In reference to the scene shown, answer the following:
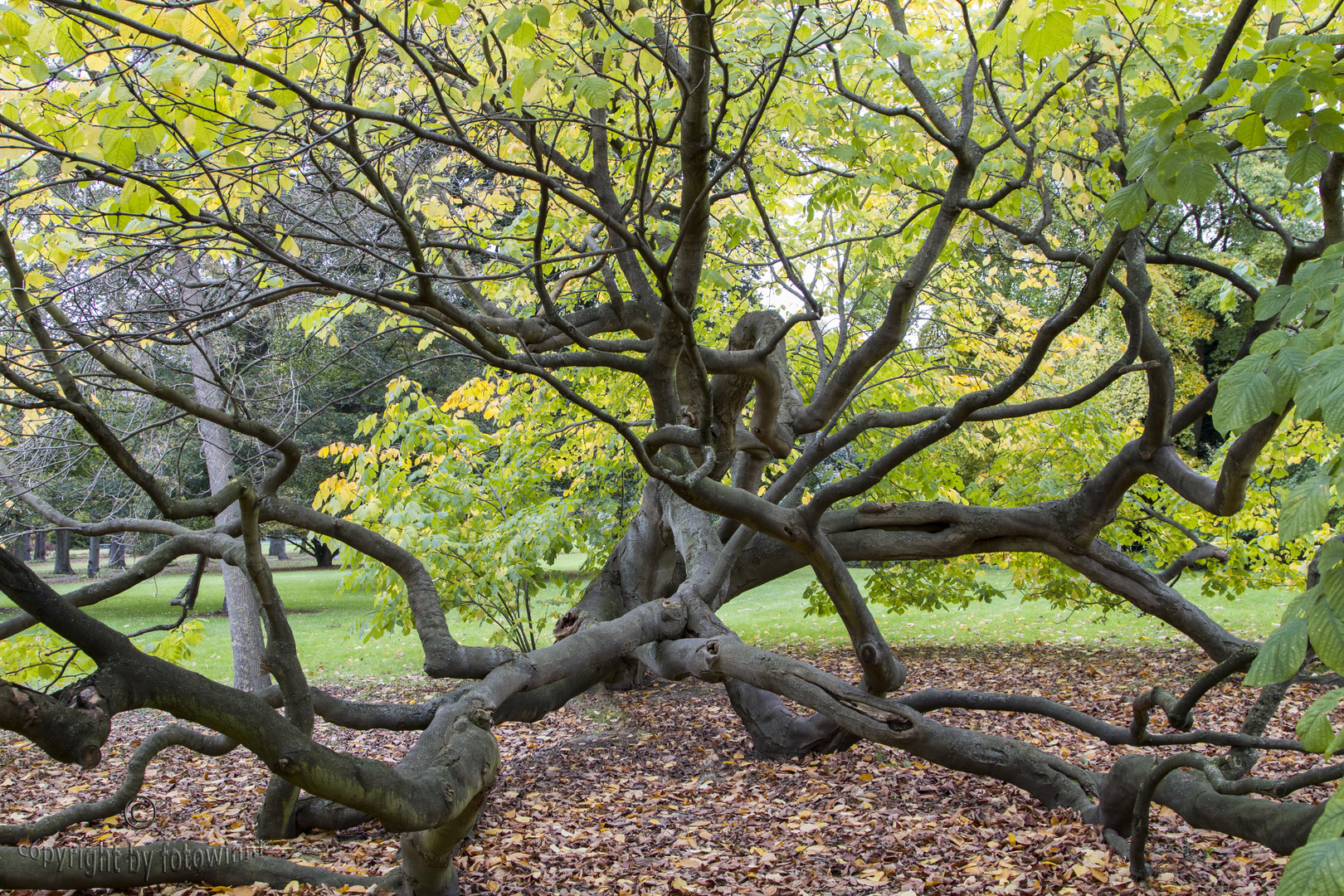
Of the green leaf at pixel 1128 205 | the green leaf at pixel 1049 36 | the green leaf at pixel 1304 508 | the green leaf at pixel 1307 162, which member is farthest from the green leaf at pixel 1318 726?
the green leaf at pixel 1049 36

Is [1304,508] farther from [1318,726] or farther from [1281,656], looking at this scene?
[1318,726]

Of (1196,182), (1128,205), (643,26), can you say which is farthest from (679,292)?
(1196,182)

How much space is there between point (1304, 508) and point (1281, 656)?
0.28m

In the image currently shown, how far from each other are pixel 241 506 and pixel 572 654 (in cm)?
240

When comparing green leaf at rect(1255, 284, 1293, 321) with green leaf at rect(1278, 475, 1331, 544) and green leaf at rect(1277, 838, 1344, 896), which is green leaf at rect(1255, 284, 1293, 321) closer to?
green leaf at rect(1278, 475, 1331, 544)

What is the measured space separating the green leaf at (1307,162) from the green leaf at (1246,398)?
3.31 feet

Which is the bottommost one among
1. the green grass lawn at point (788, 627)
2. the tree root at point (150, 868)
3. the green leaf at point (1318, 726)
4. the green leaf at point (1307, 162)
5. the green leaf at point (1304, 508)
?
the green grass lawn at point (788, 627)

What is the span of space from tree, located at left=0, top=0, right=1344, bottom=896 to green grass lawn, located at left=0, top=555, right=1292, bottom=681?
3759 mm

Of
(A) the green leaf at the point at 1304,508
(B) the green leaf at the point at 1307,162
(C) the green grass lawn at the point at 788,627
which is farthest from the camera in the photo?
(C) the green grass lawn at the point at 788,627

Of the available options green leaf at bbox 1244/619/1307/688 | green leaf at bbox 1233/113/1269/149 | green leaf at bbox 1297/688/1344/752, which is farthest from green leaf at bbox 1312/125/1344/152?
green leaf at bbox 1297/688/1344/752

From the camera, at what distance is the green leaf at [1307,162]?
8.00ft

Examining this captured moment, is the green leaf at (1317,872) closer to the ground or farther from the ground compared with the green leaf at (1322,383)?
closer to the ground

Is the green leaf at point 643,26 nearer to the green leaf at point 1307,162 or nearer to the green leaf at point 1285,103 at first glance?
the green leaf at point 1285,103

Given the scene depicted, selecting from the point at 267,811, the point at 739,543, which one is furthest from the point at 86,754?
the point at 739,543
